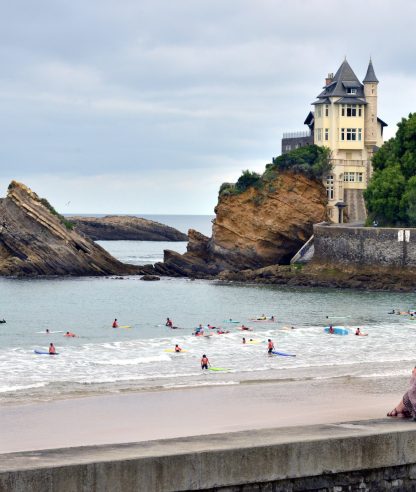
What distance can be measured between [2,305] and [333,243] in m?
23.8

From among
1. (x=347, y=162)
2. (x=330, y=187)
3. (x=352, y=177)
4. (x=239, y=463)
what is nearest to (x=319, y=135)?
(x=347, y=162)

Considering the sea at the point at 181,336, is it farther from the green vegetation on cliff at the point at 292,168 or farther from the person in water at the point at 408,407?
the person in water at the point at 408,407

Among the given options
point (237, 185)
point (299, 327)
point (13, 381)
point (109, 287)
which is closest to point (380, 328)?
point (299, 327)

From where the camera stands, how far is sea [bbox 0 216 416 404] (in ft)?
107

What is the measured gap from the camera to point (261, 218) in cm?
7925

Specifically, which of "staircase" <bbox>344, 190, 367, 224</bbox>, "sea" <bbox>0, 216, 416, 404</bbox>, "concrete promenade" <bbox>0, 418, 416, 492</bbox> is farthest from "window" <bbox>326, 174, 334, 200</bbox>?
"concrete promenade" <bbox>0, 418, 416, 492</bbox>

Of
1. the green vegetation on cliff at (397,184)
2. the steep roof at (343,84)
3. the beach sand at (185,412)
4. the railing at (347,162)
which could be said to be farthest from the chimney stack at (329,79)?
the beach sand at (185,412)

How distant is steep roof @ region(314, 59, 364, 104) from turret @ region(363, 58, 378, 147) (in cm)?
64

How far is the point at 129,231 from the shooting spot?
558ft

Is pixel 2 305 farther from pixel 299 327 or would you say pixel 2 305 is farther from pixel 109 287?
pixel 299 327

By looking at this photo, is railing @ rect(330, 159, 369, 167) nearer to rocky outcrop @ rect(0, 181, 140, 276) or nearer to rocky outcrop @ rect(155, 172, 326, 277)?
rocky outcrop @ rect(155, 172, 326, 277)

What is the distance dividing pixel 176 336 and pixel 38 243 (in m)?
34.5

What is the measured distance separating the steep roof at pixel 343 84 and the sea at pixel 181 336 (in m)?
19.7

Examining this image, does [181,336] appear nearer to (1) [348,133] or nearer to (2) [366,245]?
(2) [366,245]
